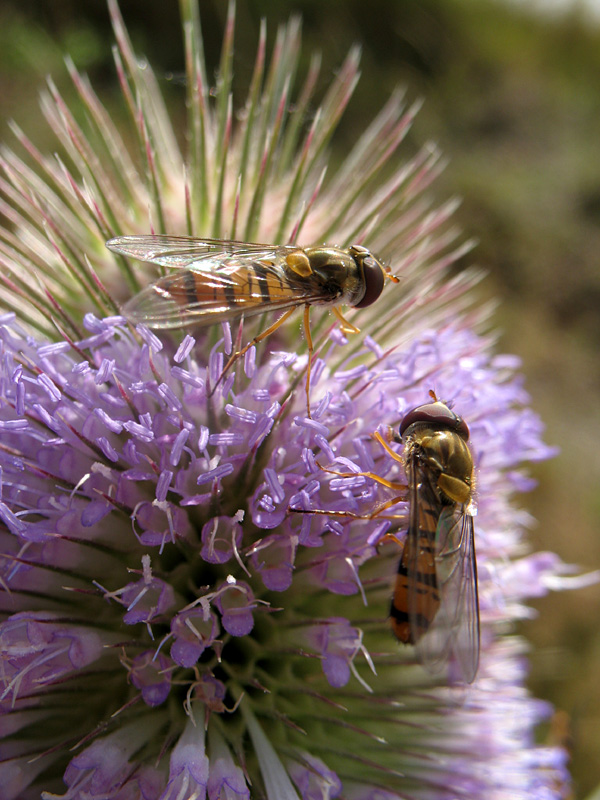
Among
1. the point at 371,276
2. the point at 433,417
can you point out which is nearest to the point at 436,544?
the point at 433,417

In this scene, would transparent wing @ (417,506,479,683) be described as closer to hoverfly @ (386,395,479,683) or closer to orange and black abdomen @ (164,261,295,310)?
hoverfly @ (386,395,479,683)

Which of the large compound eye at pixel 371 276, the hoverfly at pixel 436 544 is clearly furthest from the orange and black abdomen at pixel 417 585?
the large compound eye at pixel 371 276

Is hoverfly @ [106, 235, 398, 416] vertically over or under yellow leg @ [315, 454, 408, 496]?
over

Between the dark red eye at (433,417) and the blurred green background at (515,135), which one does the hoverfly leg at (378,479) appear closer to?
the dark red eye at (433,417)

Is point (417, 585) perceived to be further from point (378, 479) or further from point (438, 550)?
point (378, 479)

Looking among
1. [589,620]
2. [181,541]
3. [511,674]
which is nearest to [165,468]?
[181,541]

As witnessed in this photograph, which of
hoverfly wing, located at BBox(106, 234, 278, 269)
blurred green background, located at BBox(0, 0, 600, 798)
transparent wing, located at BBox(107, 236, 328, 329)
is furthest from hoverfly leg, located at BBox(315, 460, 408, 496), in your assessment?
blurred green background, located at BBox(0, 0, 600, 798)

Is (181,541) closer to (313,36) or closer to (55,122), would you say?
(55,122)

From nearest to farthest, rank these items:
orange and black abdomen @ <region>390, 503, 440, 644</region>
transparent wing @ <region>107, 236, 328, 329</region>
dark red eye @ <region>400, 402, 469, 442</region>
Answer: orange and black abdomen @ <region>390, 503, 440, 644</region> < transparent wing @ <region>107, 236, 328, 329</region> < dark red eye @ <region>400, 402, 469, 442</region>
